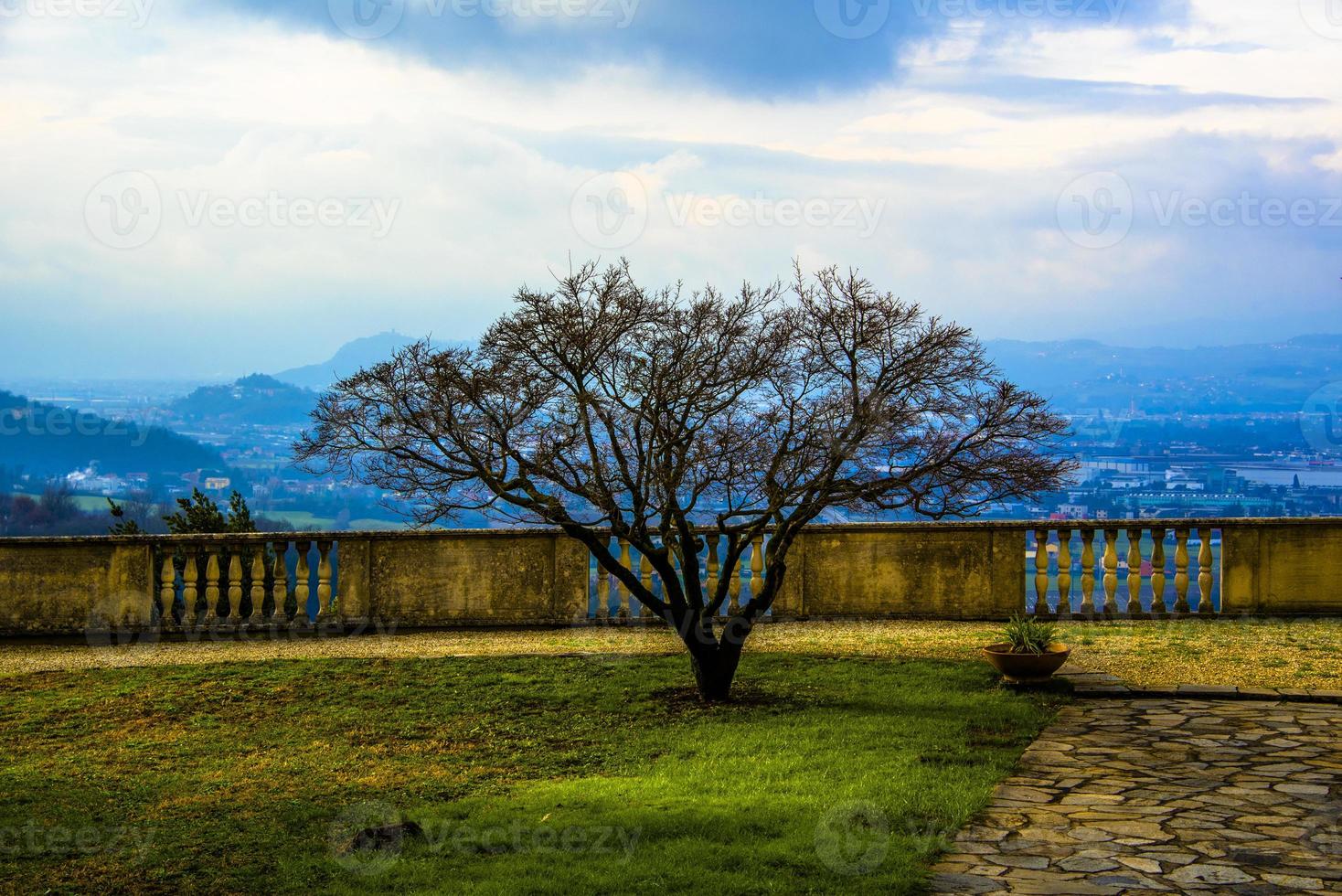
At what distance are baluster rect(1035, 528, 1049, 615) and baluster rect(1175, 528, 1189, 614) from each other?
1.43m

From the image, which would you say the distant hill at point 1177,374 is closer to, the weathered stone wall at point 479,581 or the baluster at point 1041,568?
the baluster at point 1041,568

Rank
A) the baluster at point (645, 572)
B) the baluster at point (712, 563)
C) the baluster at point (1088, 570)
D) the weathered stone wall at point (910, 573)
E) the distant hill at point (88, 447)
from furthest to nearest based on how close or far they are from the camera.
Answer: the distant hill at point (88, 447) → the weathered stone wall at point (910, 573) → the baluster at point (1088, 570) → the baluster at point (712, 563) → the baluster at point (645, 572)

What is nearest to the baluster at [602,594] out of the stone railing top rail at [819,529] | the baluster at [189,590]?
the stone railing top rail at [819,529]

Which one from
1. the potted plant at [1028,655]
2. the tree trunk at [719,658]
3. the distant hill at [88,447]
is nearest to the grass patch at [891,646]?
the potted plant at [1028,655]

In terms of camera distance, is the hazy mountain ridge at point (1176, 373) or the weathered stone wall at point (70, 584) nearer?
the weathered stone wall at point (70, 584)

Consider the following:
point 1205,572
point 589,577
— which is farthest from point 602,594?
point 1205,572

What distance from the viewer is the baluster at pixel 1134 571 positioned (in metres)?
13.1

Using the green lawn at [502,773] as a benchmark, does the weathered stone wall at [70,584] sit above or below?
above

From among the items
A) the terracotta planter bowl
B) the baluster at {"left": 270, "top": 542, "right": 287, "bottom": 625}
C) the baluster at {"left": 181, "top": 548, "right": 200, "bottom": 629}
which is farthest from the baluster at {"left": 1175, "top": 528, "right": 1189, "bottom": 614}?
the baluster at {"left": 181, "top": 548, "right": 200, "bottom": 629}

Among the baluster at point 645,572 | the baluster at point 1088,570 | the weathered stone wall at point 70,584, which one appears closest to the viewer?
the baluster at point 645,572

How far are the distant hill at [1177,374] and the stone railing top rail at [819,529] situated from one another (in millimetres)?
26337

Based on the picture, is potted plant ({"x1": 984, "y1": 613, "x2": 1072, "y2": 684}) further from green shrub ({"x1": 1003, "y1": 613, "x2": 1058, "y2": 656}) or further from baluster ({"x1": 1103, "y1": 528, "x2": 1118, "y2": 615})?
baluster ({"x1": 1103, "y1": 528, "x2": 1118, "y2": 615})

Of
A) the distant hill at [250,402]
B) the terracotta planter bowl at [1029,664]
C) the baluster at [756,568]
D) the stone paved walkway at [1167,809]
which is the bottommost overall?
the stone paved walkway at [1167,809]

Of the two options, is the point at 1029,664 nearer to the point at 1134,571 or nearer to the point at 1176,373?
the point at 1134,571
